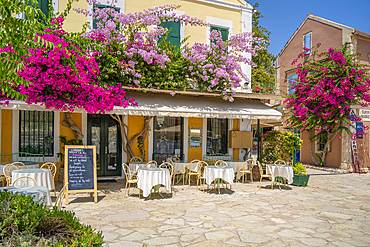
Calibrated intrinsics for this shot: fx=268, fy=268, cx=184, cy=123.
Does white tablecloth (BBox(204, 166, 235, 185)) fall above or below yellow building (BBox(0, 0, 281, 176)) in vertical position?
below

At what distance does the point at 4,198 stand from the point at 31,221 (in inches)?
32.3

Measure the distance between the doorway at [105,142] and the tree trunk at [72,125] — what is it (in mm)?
490

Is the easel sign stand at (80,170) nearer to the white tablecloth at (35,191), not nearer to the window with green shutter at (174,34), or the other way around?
the white tablecloth at (35,191)

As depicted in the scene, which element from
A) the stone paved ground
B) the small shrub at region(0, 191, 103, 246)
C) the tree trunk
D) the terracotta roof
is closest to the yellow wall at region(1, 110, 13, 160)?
the tree trunk

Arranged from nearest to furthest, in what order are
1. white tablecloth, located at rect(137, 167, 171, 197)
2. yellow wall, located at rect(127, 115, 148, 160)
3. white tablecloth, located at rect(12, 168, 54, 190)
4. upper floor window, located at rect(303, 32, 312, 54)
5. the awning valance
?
white tablecloth, located at rect(12, 168, 54, 190), white tablecloth, located at rect(137, 167, 171, 197), the awning valance, yellow wall, located at rect(127, 115, 148, 160), upper floor window, located at rect(303, 32, 312, 54)

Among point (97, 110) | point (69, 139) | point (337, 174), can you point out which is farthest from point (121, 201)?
point (337, 174)

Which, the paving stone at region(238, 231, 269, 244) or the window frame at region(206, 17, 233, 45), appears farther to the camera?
the window frame at region(206, 17, 233, 45)

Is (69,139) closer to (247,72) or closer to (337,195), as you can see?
(247,72)

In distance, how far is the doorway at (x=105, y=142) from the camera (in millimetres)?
10305

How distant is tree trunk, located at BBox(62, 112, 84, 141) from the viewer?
9602 millimetres

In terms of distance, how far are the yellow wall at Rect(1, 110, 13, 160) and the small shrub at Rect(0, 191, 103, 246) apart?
716 centimetres

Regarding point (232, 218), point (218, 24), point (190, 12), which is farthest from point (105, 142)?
point (218, 24)

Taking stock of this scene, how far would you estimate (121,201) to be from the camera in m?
7.15

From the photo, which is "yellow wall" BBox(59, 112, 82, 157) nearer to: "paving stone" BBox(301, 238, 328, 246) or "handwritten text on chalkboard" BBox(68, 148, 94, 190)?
"handwritten text on chalkboard" BBox(68, 148, 94, 190)
